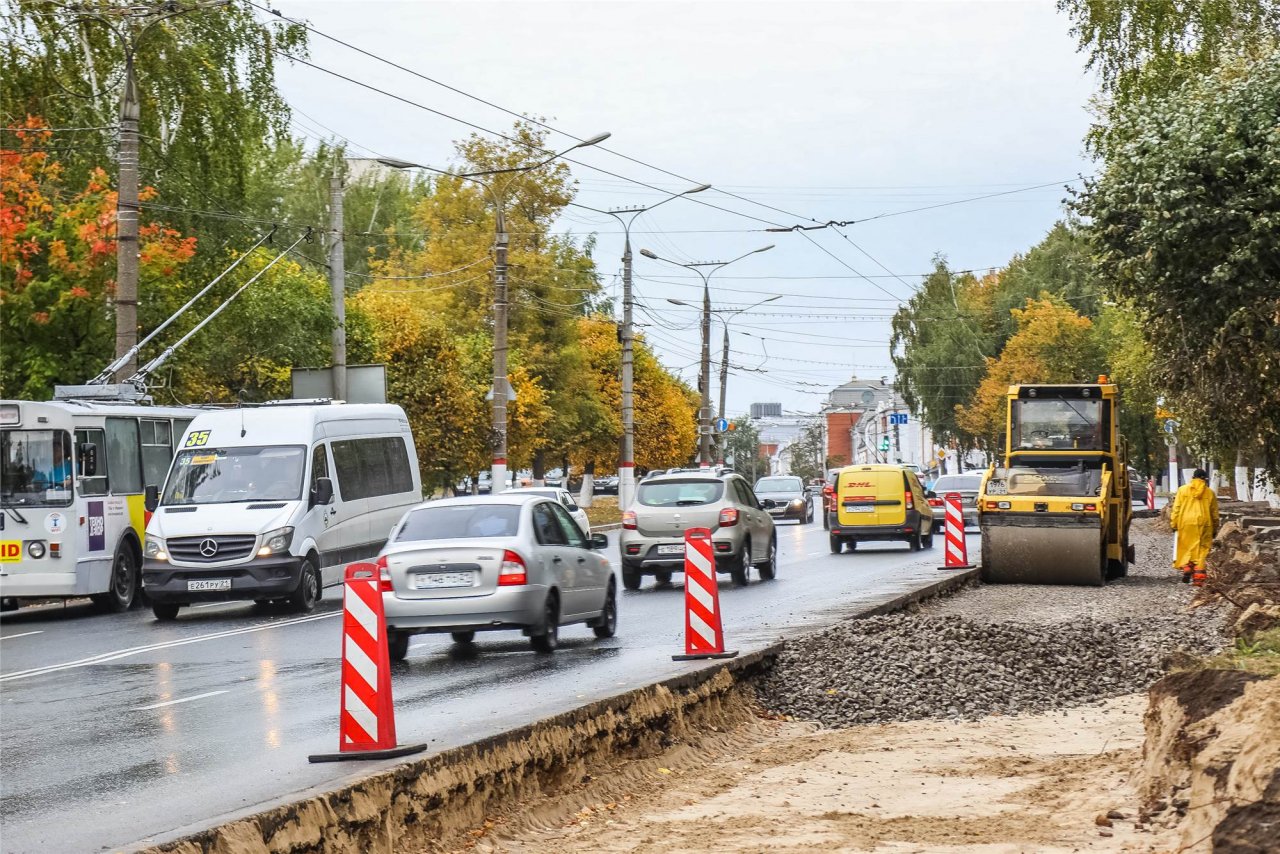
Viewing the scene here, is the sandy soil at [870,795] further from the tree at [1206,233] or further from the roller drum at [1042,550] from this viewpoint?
the roller drum at [1042,550]

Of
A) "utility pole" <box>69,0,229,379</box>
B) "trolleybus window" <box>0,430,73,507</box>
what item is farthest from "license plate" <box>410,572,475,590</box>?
"utility pole" <box>69,0,229,379</box>

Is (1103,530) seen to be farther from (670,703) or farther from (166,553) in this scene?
(670,703)

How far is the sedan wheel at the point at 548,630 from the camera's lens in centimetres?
1591

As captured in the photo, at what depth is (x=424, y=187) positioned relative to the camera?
81562 mm

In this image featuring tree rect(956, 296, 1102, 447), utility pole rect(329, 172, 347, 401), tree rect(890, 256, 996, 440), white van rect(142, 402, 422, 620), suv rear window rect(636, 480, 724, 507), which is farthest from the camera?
tree rect(890, 256, 996, 440)

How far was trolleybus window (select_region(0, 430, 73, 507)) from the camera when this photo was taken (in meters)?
22.8

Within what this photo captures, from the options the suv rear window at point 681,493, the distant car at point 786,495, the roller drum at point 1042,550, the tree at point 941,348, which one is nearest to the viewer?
the roller drum at point 1042,550

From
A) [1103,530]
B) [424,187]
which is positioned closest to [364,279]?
[424,187]

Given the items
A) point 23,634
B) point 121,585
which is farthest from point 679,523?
point 23,634

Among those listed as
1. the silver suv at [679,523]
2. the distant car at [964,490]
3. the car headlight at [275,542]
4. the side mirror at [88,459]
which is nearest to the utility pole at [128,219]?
the side mirror at [88,459]

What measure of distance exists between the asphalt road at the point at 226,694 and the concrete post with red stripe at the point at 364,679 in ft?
0.82

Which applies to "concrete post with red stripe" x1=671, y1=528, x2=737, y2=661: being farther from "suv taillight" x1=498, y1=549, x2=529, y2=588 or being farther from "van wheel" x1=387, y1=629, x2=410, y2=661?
"van wheel" x1=387, y1=629, x2=410, y2=661

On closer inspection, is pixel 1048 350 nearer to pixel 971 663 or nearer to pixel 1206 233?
pixel 1206 233

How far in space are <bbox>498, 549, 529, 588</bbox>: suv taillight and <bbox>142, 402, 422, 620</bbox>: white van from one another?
686 cm
